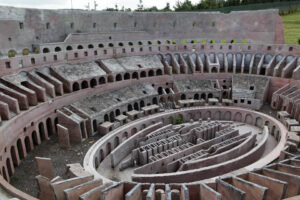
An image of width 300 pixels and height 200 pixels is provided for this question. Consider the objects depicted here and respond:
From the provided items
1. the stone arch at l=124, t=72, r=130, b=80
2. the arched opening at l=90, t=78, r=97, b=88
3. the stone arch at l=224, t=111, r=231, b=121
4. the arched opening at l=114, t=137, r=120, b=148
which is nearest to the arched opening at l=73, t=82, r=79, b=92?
the arched opening at l=90, t=78, r=97, b=88

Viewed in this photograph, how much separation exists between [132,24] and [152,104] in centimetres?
2063

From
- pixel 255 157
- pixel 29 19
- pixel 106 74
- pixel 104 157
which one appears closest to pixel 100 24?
pixel 29 19

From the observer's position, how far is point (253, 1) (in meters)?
63.1

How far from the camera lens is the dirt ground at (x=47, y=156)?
59.4 feet

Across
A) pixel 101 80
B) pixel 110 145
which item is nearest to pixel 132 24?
pixel 101 80

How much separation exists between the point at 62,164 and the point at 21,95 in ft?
28.1

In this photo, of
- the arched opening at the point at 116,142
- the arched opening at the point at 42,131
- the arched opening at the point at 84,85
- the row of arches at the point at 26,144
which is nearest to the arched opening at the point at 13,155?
the row of arches at the point at 26,144

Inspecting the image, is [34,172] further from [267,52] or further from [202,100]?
[267,52]

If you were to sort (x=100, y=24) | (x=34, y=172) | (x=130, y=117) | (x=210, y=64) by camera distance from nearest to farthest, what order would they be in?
1. (x=34, y=172)
2. (x=130, y=117)
3. (x=210, y=64)
4. (x=100, y=24)

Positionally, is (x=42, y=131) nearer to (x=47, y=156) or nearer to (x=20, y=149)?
(x=20, y=149)

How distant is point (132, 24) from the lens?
154 ft

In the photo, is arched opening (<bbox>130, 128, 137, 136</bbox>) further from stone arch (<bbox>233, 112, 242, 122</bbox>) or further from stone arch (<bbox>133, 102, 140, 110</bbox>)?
stone arch (<bbox>233, 112, 242, 122</bbox>)

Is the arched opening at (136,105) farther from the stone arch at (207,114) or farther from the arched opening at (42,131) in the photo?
the arched opening at (42,131)

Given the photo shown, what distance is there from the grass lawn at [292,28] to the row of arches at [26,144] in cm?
4338
